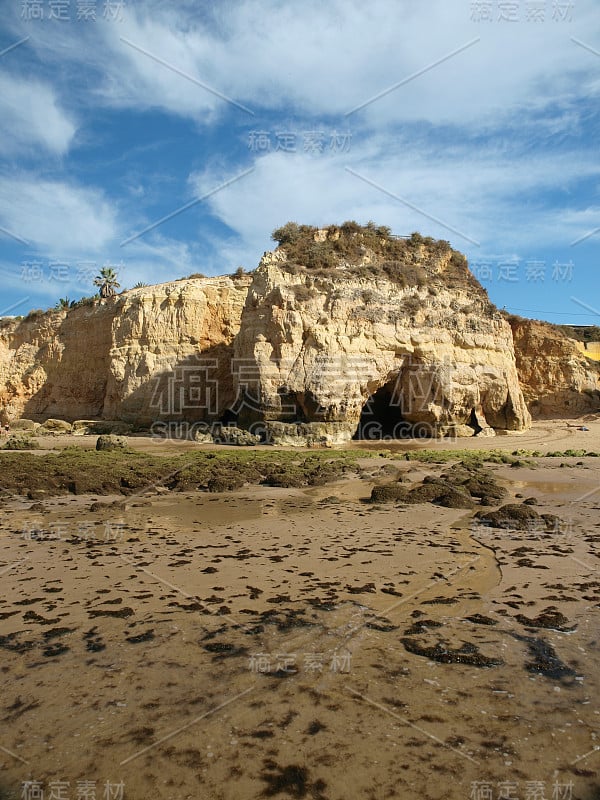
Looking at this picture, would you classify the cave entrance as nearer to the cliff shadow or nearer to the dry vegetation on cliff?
the dry vegetation on cliff

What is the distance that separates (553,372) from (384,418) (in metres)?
15.9

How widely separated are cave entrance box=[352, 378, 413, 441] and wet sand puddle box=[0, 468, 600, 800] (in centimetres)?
2037

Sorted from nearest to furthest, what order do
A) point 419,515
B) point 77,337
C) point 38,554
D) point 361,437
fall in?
point 38,554
point 419,515
point 361,437
point 77,337

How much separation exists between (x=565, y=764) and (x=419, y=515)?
6.78 meters

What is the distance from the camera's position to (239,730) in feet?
10.7

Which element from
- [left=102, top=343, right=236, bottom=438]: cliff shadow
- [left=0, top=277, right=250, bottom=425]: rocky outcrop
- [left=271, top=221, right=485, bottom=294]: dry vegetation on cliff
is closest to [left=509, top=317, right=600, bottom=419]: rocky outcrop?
[left=271, top=221, right=485, bottom=294]: dry vegetation on cliff

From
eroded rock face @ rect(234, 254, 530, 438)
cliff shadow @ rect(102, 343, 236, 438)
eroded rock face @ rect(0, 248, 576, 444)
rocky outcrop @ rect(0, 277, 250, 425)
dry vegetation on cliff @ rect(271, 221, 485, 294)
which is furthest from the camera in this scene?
rocky outcrop @ rect(0, 277, 250, 425)

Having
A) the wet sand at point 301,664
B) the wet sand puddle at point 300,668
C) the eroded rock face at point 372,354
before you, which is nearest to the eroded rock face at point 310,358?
the eroded rock face at point 372,354

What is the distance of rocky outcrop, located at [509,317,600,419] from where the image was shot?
3659 centimetres

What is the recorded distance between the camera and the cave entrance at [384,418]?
91.1 feet

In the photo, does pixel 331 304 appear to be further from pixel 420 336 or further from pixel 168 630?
pixel 168 630

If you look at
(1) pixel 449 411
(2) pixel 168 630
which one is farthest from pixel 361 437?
(2) pixel 168 630

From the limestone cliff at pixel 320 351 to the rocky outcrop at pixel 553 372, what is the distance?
0.14 metres

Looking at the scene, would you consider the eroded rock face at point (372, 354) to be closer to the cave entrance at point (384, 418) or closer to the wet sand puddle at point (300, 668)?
the cave entrance at point (384, 418)
